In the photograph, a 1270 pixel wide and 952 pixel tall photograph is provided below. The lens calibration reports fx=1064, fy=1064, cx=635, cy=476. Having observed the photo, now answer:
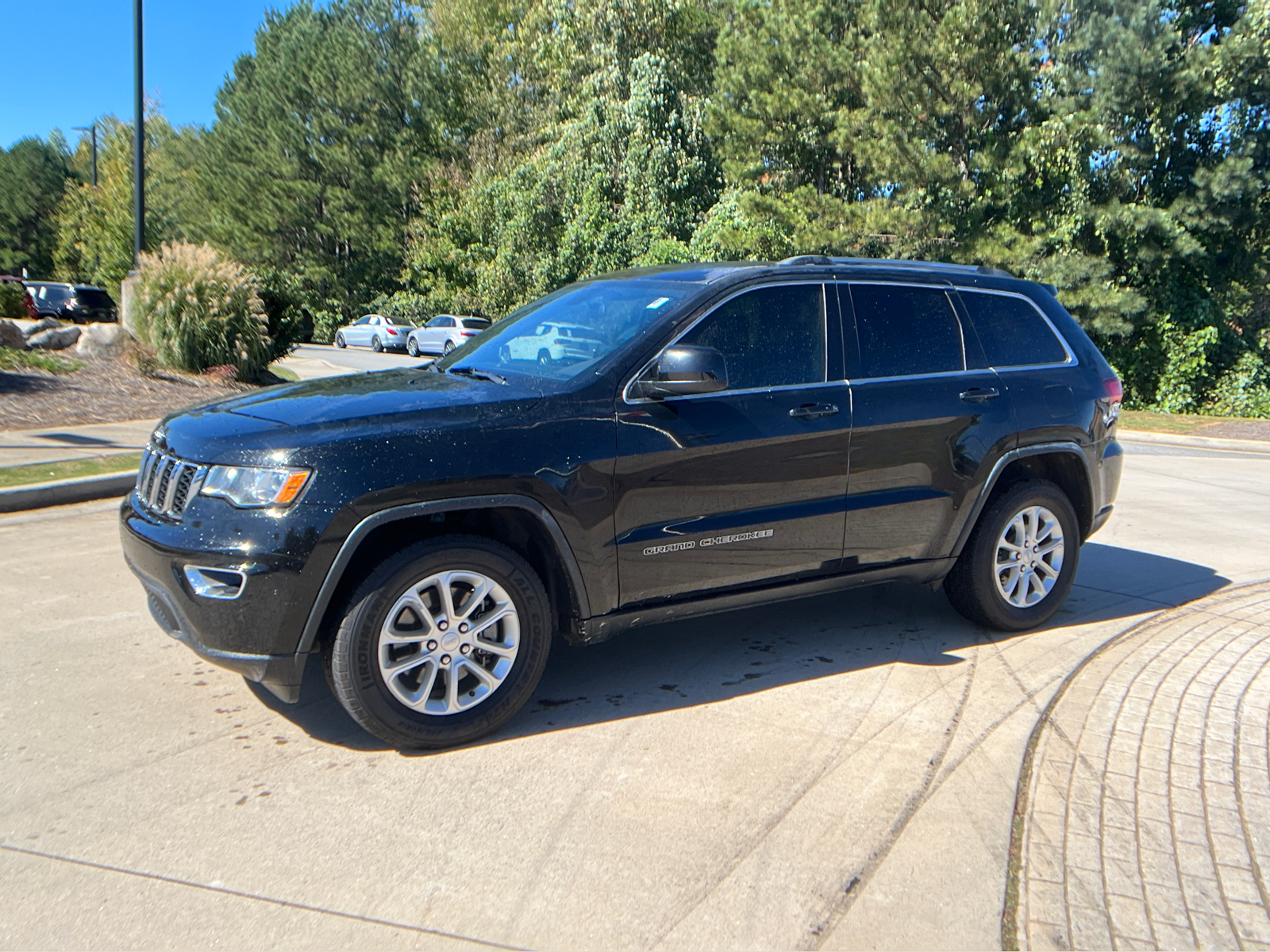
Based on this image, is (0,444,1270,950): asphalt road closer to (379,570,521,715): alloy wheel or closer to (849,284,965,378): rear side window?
(379,570,521,715): alloy wheel

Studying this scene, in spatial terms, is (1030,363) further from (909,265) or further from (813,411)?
(813,411)

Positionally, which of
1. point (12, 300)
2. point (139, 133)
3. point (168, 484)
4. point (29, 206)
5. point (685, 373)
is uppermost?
point (29, 206)

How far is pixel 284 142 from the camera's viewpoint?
148 ft

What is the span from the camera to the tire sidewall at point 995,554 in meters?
5.39

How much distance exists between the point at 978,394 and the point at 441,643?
2.93 meters

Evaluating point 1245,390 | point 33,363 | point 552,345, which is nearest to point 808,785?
point 552,345

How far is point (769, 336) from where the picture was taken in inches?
188

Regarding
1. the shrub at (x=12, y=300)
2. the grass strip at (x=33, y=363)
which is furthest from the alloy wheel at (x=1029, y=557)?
the shrub at (x=12, y=300)

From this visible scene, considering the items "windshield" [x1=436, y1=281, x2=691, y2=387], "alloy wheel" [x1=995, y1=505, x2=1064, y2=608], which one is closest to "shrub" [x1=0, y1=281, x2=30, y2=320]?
"windshield" [x1=436, y1=281, x2=691, y2=387]

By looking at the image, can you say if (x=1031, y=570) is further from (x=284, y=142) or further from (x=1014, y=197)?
(x=284, y=142)

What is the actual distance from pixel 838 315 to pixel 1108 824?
2453mm

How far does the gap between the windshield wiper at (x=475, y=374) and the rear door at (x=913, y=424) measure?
161cm

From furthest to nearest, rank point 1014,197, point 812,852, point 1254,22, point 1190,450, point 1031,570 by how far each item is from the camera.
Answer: point 1014,197, point 1254,22, point 1190,450, point 1031,570, point 812,852

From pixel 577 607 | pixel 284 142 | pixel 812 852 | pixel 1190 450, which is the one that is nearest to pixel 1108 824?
pixel 812 852
